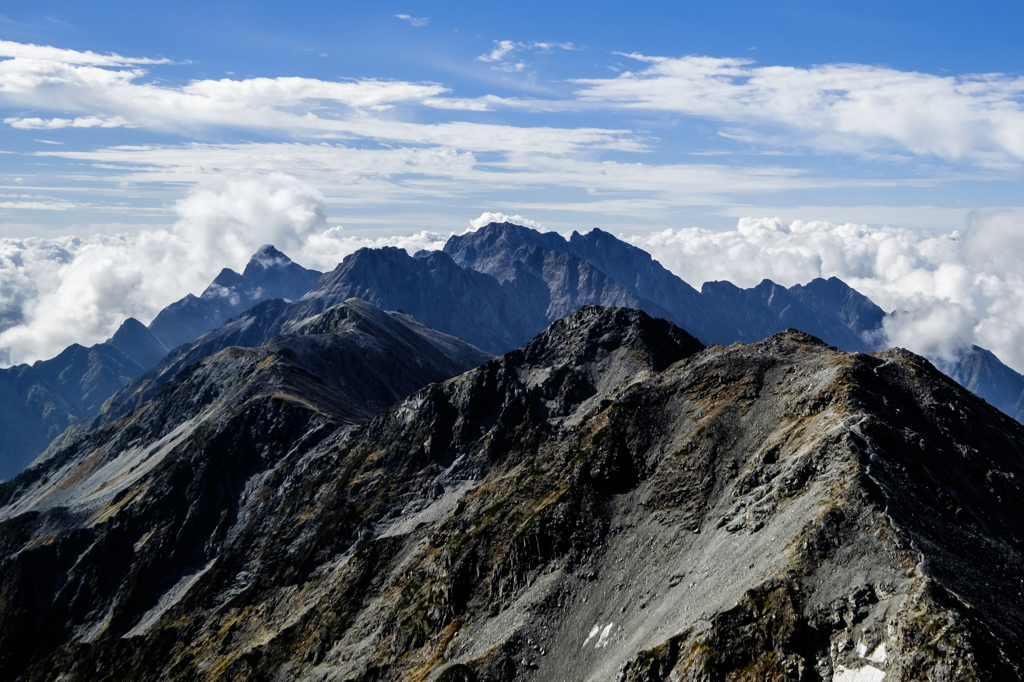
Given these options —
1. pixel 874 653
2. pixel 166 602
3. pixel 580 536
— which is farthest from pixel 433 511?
pixel 874 653

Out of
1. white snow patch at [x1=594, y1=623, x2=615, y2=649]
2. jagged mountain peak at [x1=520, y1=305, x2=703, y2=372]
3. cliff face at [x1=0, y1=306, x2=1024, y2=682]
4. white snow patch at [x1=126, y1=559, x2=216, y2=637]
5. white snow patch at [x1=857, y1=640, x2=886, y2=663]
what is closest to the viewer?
white snow patch at [x1=857, y1=640, x2=886, y2=663]

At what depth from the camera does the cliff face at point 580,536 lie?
63812 millimetres

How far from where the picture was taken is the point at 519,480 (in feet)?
412

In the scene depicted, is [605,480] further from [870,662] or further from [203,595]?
[203,595]

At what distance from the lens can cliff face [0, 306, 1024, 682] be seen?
63.8 m

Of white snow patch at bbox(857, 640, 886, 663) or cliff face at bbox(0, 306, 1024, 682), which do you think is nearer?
white snow patch at bbox(857, 640, 886, 663)

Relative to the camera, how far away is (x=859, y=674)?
55031mm

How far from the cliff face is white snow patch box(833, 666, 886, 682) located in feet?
0.39

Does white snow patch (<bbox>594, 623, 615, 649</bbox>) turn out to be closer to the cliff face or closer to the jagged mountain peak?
the cliff face

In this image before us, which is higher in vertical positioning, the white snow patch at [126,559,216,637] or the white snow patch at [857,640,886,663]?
the white snow patch at [857,640,886,663]

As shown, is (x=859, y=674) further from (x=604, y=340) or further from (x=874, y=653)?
(x=604, y=340)

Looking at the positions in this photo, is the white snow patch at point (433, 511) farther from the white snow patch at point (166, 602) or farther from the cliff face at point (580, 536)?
the white snow patch at point (166, 602)

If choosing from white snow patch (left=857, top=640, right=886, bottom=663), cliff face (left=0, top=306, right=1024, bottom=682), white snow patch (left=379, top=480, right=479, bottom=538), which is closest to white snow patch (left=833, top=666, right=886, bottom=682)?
cliff face (left=0, top=306, right=1024, bottom=682)

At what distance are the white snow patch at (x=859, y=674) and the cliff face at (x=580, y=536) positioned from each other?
119 mm
